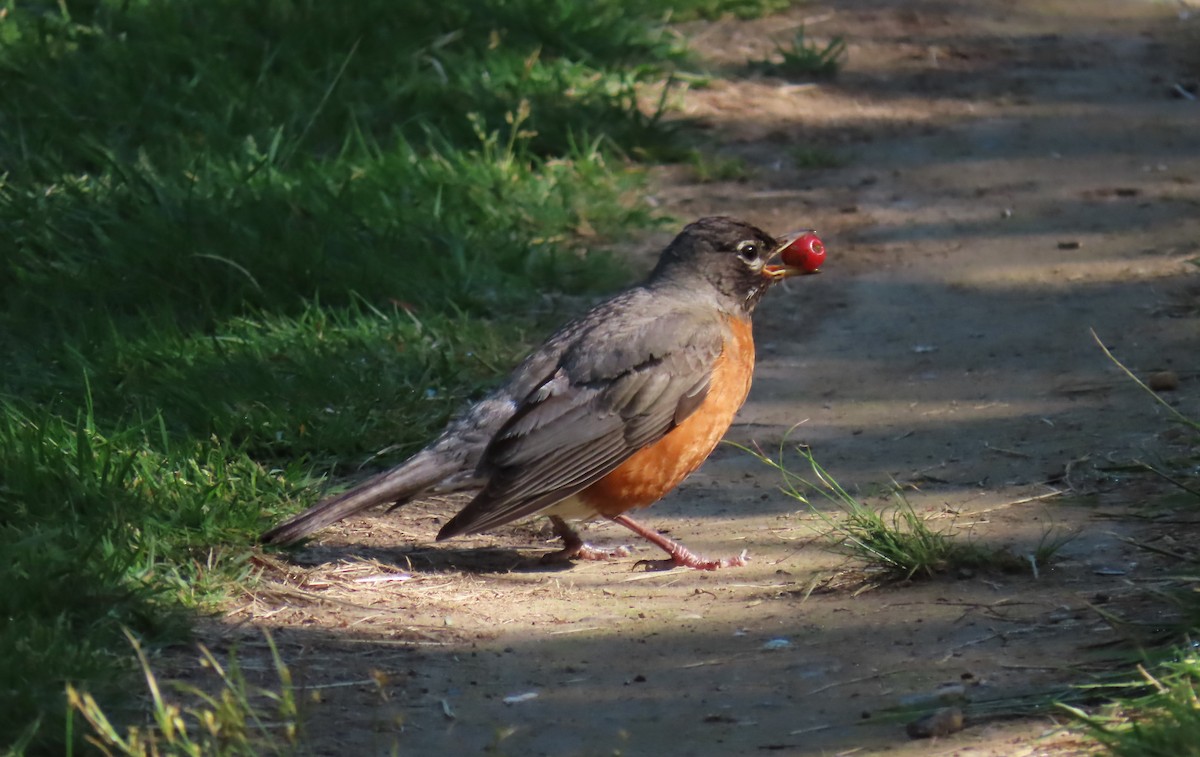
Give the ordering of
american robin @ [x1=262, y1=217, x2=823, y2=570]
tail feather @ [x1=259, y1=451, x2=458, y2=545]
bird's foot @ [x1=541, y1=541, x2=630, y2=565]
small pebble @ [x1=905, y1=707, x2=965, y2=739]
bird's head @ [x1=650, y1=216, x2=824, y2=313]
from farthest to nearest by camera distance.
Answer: bird's head @ [x1=650, y1=216, x2=824, y2=313] < bird's foot @ [x1=541, y1=541, x2=630, y2=565] < american robin @ [x1=262, y1=217, x2=823, y2=570] < tail feather @ [x1=259, y1=451, x2=458, y2=545] < small pebble @ [x1=905, y1=707, x2=965, y2=739]

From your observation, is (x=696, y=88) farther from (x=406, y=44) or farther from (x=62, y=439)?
(x=62, y=439)

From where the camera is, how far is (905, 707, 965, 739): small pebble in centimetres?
352

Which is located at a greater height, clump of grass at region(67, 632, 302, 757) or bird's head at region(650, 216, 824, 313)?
bird's head at region(650, 216, 824, 313)

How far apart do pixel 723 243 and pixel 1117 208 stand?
3.12 metres

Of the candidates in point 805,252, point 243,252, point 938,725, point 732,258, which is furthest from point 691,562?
point 243,252

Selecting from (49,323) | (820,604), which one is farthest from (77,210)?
(820,604)

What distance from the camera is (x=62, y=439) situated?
5164 mm

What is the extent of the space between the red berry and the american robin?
18.6 inches

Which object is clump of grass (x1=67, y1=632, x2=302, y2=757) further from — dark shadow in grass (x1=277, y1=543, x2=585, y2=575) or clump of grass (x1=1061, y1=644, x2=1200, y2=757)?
clump of grass (x1=1061, y1=644, x2=1200, y2=757)

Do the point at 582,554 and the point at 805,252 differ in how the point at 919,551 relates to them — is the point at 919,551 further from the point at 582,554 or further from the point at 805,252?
the point at 805,252

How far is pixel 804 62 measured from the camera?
10.1 m

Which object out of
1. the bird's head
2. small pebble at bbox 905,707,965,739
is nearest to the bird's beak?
the bird's head

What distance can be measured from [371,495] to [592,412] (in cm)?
78

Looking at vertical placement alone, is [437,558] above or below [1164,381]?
below
